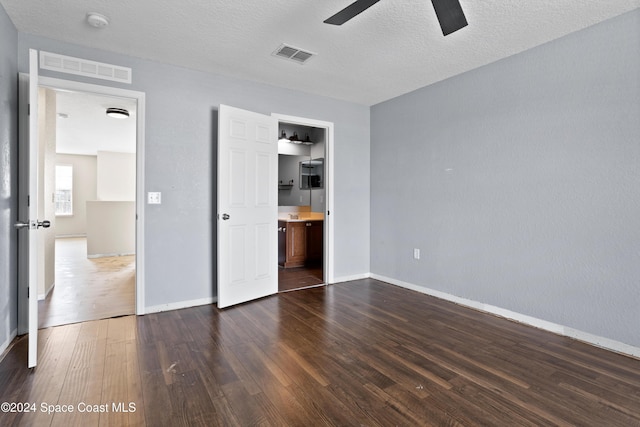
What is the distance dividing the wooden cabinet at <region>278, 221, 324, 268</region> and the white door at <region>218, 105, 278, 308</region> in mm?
1663

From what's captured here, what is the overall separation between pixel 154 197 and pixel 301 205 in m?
3.76

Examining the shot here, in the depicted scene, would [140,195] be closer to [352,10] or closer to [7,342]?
[7,342]

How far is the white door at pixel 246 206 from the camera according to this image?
3.54 meters

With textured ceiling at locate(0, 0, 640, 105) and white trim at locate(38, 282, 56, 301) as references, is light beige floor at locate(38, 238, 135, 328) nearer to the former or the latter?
white trim at locate(38, 282, 56, 301)

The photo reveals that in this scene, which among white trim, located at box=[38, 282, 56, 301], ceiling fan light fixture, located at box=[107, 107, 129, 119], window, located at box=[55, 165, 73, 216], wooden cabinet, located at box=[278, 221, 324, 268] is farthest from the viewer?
window, located at box=[55, 165, 73, 216]

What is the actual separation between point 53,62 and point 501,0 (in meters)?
3.60

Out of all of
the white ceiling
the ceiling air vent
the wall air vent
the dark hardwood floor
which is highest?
the white ceiling

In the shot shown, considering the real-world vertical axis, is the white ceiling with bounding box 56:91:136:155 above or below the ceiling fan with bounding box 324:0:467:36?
above

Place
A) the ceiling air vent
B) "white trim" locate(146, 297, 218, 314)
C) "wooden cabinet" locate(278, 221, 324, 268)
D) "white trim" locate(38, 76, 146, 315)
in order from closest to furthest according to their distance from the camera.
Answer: the ceiling air vent < "white trim" locate(38, 76, 146, 315) < "white trim" locate(146, 297, 218, 314) < "wooden cabinet" locate(278, 221, 324, 268)

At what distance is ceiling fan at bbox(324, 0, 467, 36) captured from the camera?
73.3 inches

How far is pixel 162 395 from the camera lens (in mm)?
1936

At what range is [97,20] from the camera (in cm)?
257

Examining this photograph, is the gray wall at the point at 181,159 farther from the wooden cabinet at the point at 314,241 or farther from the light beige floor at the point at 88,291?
the wooden cabinet at the point at 314,241

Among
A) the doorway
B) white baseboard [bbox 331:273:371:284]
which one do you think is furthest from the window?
white baseboard [bbox 331:273:371:284]
